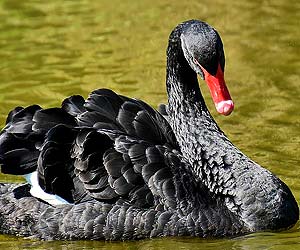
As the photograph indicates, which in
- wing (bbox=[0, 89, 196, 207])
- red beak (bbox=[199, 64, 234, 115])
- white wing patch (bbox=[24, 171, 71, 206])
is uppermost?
red beak (bbox=[199, 64, 234, 115])

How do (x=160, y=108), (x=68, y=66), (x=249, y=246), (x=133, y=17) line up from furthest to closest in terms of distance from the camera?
(x=133, y=17) < (x=68, y=66) < (x=160, y=108) < (x=249, y=246)

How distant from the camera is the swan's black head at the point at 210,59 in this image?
635 cm

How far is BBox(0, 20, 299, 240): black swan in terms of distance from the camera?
6414mm

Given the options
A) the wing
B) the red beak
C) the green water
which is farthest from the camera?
the green water

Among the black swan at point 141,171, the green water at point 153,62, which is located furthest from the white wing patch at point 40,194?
the green water at point 153,62

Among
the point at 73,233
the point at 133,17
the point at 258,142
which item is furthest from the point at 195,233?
the point at 133,17

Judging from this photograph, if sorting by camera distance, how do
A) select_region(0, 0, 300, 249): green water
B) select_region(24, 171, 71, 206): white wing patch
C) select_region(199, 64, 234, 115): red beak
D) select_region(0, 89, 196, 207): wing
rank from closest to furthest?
select_region(199, 64, 234, 115): red beak < select_region(0, 89, 196, 207): wing < select_region(24, 171, 71, 206): white wing patch < select_region(0, 0, 300, 249): green water

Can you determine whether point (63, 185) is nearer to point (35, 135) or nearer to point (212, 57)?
point (35, 135)

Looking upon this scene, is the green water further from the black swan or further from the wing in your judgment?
the wing

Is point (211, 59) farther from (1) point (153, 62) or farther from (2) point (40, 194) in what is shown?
(1) point (153, 62)

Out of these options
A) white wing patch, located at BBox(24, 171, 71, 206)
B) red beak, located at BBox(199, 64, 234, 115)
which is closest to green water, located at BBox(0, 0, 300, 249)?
white wing patch, located at BBox(24, 171, 71, 206)

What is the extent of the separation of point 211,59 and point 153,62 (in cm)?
429

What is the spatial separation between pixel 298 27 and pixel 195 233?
5798 mm

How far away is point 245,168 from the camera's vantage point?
664cm
